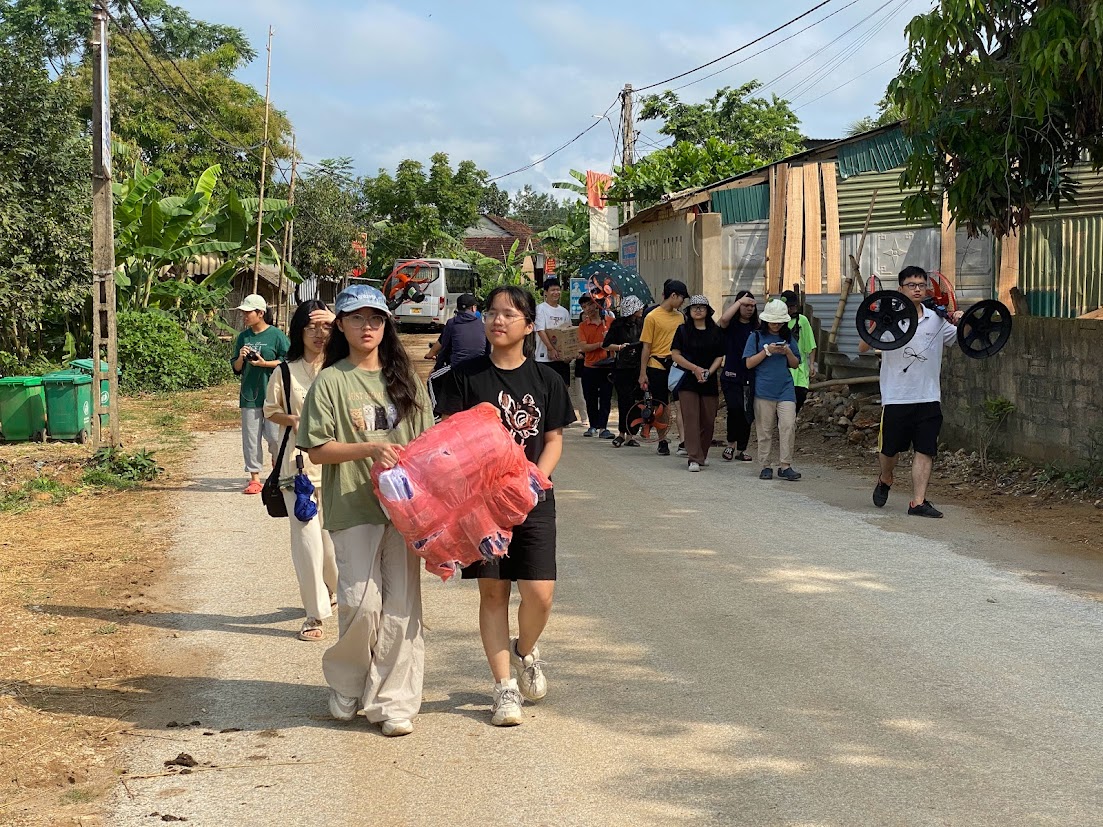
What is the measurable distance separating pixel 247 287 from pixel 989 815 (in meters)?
36.4

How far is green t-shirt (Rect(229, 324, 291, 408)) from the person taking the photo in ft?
34.2

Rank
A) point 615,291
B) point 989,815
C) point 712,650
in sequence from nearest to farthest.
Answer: point 989,815 < point 712,650 < point 615,291

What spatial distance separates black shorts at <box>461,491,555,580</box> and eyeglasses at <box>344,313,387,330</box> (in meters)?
0.98

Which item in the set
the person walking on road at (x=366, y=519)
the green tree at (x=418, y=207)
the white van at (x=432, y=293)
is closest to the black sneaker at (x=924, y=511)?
the person walking on road at (x=366, y=519)

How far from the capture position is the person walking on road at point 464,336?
12.8 m

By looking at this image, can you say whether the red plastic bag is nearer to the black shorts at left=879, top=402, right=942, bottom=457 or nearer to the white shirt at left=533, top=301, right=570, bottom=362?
the black shorts at left=879, top=402, right=942, bottom=457

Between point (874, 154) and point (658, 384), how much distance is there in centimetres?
688

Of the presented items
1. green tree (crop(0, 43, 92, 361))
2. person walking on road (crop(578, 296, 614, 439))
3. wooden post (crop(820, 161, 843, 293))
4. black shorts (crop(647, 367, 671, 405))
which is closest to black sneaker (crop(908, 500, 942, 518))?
black shorts (crop(647, 367, 671, 405))

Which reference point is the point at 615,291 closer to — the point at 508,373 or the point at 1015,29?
the point at 1015,29

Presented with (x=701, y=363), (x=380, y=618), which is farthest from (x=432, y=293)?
(x=380, y=618)

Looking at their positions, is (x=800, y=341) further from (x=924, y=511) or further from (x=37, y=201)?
(x=37, y=201)

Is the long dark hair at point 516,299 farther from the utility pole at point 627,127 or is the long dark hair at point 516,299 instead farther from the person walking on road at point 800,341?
the utility pole at point 627,127

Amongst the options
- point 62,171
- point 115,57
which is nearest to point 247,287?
point 115,57

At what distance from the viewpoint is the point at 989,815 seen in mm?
3967
